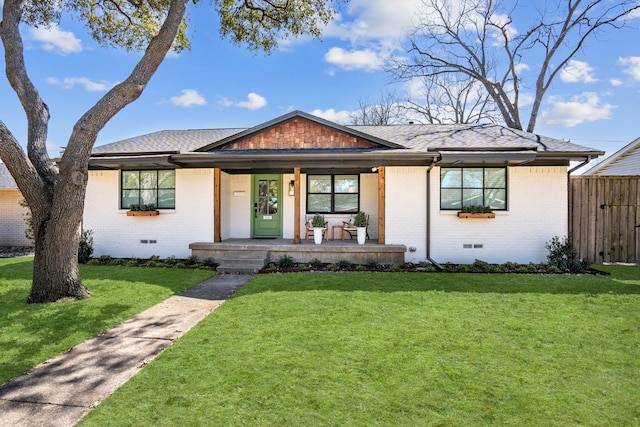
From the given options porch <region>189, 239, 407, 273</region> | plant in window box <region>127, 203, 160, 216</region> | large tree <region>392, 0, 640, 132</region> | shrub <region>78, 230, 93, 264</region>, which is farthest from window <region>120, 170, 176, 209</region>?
large tree <region>392, 0, 640, 132</region>

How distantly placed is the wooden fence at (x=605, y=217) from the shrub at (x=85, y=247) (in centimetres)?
1263

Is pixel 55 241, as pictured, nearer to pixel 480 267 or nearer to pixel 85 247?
pixel 85 247

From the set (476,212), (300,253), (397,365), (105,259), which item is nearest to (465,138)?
(476,212)

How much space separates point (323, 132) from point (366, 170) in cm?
180

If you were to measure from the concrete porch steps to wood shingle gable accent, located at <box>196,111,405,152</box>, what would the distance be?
111 inches

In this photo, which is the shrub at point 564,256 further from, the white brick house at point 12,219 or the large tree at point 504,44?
the white brick house at point 12,219

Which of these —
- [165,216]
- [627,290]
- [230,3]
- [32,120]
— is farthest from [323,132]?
[627,290]

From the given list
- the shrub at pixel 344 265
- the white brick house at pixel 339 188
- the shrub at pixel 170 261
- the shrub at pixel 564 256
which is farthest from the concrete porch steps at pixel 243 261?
the shrub at pixel 564 256

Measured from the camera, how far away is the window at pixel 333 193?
1072cm

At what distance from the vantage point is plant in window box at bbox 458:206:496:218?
28.3ft

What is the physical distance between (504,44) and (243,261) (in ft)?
62.1

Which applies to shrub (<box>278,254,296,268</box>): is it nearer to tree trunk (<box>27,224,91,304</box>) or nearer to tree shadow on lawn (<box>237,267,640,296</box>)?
tree shadow on lawn (<box>237,267,640,296</box>)

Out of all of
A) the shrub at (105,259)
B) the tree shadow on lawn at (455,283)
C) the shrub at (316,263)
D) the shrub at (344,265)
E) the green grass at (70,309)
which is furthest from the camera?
the shrub at (105,259)

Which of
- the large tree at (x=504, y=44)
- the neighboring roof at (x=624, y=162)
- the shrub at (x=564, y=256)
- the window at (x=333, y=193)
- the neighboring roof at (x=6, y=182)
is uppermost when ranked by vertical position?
the large tree at (x=504, y=44)
